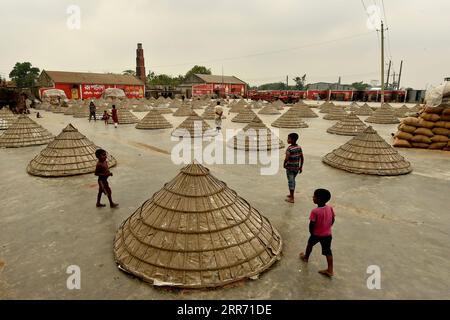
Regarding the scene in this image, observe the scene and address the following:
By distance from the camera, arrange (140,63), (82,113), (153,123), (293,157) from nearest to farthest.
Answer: (293,157), (153,123), (82,113), (140,63)

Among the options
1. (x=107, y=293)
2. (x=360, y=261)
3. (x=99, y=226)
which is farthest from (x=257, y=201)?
(x=107, y=293)

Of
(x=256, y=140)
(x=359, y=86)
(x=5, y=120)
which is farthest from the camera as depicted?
(x=359, y=86)

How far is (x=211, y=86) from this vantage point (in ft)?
221

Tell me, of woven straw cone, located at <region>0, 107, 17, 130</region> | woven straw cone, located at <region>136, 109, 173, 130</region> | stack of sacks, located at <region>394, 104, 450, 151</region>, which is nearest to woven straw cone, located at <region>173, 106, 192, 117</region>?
woven straw cone, located at <region>136, 109, 173, 130</region>

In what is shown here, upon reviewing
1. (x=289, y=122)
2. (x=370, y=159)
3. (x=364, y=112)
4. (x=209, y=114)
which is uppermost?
(x=364, y=112)

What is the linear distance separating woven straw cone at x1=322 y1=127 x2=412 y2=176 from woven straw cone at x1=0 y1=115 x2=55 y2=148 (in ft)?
47.4

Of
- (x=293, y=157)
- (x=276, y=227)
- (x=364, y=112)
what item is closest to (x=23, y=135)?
(x=293, y=157)

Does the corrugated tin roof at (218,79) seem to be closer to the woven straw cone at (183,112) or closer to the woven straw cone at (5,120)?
the woven straw cone at (183,112)

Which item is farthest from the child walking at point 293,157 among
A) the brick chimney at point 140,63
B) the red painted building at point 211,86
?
the brick chimney at point 140,63

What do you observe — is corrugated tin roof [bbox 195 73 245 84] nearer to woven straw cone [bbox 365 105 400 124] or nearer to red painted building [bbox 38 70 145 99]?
red painted building [bbox 38 70 145 99]

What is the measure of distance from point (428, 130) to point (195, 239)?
13.9 meters

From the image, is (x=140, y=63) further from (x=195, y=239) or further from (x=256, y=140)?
(x=195, y=239)

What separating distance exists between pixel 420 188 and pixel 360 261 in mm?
5177

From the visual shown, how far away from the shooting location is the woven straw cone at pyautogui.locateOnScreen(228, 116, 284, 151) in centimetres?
1327
